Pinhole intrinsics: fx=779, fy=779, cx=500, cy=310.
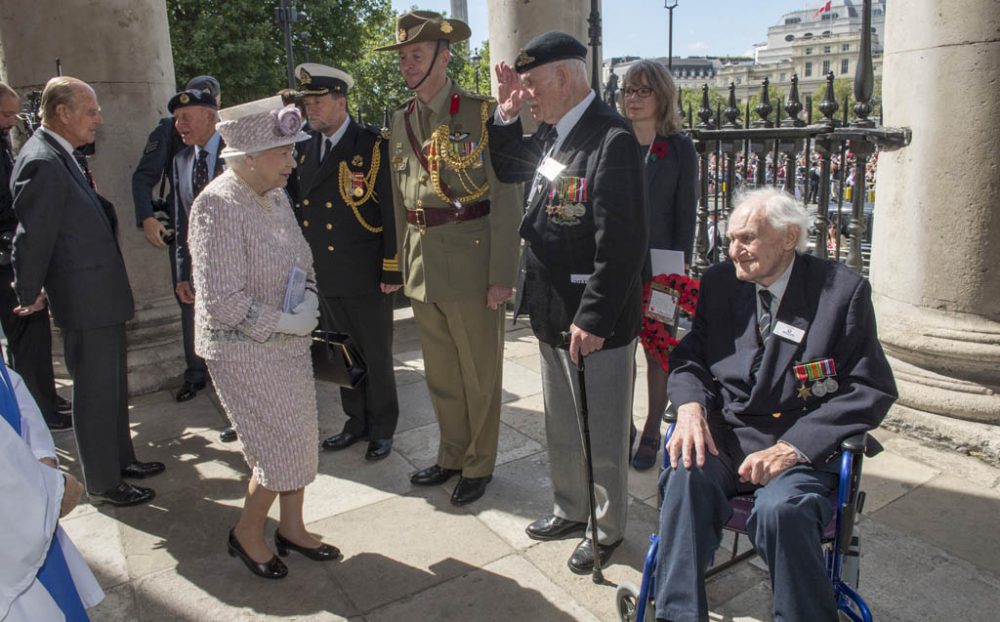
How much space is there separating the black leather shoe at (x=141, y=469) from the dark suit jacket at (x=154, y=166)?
5.51ft

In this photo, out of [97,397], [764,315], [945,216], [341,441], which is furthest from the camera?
[341,441]

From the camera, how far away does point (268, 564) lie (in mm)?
3191

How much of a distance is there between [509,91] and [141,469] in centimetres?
280

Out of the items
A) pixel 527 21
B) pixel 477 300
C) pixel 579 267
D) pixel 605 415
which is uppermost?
pixel 527 21

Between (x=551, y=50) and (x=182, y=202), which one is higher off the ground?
(x=551, y=50)

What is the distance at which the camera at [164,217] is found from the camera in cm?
511

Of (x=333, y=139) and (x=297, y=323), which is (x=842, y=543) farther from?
(x=333, y=139)

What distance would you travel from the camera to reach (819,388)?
254 centimetres

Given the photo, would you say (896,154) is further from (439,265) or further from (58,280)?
(58,280)

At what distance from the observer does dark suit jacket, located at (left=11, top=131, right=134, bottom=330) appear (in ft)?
11.7

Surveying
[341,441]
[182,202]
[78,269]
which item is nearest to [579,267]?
[341,441]

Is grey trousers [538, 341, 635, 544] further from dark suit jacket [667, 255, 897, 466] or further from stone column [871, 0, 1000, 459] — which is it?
stone column [871, 0, 1000, 459]

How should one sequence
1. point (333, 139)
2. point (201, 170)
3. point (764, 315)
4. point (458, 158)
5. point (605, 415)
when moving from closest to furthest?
point (764, 315)
point (605, 415)
point (458, 158)
point (333, 139)
point (201, 170)

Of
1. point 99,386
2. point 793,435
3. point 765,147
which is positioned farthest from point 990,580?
point 99,386
